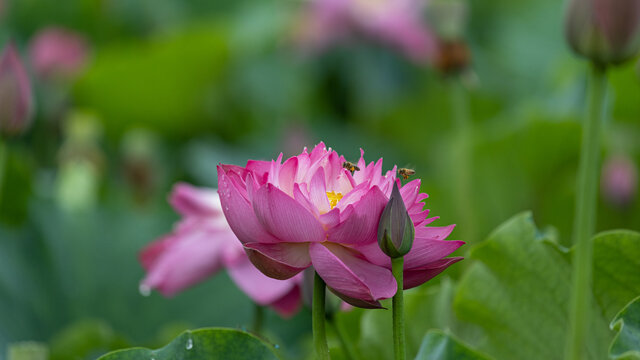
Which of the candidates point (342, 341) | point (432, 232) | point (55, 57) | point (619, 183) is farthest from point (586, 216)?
point (55, 57)

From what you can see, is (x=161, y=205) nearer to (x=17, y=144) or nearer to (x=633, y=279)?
(x=17, y=144)

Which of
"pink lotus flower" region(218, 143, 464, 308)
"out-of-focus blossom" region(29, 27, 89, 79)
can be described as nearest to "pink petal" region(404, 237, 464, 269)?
"pink lotus flower" region(218, 143, 464, 308)

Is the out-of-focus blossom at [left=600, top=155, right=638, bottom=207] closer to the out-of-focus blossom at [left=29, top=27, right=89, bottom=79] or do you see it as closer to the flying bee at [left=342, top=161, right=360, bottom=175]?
the flying bee at [left=342, top=161, right=360, bottom=175]

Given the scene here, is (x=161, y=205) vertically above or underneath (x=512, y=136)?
underneath

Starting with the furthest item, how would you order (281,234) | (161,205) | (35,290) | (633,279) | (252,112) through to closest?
(252,112), (161,205), (35,290), (633,279), (281,234)

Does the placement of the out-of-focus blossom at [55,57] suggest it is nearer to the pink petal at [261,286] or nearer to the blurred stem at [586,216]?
the pink petal at [261,286]

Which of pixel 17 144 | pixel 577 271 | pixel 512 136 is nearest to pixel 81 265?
pixel 17 144

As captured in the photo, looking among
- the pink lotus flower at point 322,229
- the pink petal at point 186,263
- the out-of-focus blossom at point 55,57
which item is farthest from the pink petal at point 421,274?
the out-of-focus blossom at point 55,57
